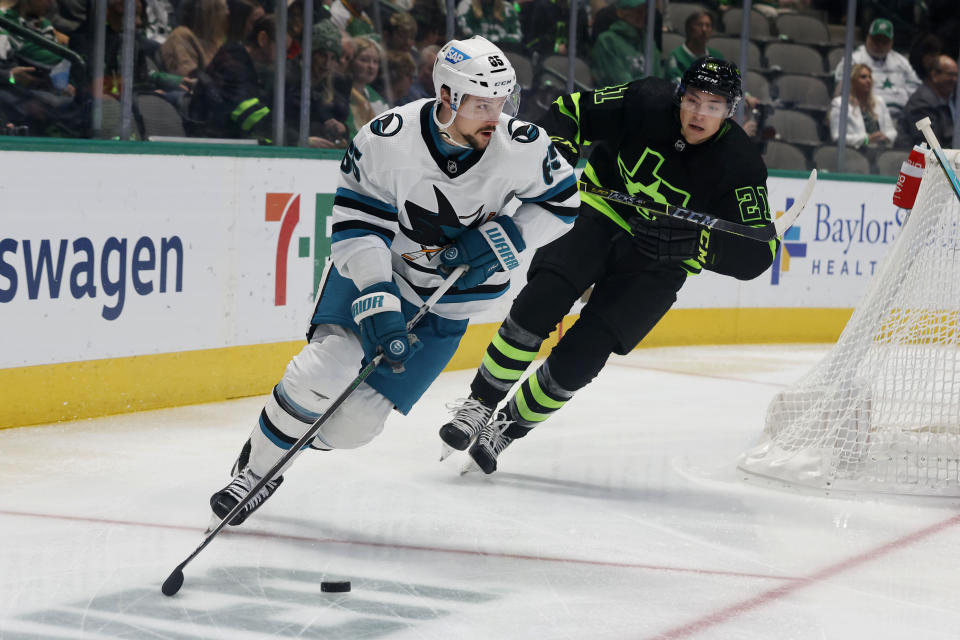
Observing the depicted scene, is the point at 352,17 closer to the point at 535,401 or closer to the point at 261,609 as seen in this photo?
the point at 535,401

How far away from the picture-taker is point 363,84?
5.23 metres

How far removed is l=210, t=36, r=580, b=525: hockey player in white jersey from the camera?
2521mm

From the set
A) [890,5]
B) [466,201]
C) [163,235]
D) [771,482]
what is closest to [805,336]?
[890,5]

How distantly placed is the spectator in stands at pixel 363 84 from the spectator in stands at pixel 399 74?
2.2 inches

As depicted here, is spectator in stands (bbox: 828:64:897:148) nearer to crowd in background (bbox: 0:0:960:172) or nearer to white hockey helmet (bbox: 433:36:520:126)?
crowd in background (bbox: 0:0:960:172)

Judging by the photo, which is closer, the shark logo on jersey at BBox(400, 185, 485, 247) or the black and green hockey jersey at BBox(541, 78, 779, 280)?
the shark logo on jersey at BBox(400, 185, 485, 247)

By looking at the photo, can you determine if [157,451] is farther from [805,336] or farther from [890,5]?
[890,5]

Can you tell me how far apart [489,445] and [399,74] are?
2.47m

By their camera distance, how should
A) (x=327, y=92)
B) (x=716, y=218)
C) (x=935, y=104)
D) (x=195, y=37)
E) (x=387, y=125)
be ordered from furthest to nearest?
(x=935, y=104), (x=327, y=92), (x=195, y=37), (x=716, y=218), (x=387, y=125)

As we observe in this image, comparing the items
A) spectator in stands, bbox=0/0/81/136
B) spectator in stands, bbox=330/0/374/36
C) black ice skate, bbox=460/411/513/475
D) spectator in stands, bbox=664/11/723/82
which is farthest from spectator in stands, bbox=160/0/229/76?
spectator in stands, bbox=664/11/723/82

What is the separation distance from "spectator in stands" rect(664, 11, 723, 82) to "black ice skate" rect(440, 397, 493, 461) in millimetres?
3840

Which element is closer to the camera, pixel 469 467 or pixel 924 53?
pixel 469 467

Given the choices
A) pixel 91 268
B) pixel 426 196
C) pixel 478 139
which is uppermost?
pixel 478 139

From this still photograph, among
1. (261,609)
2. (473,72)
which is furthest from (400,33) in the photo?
(261,609)
